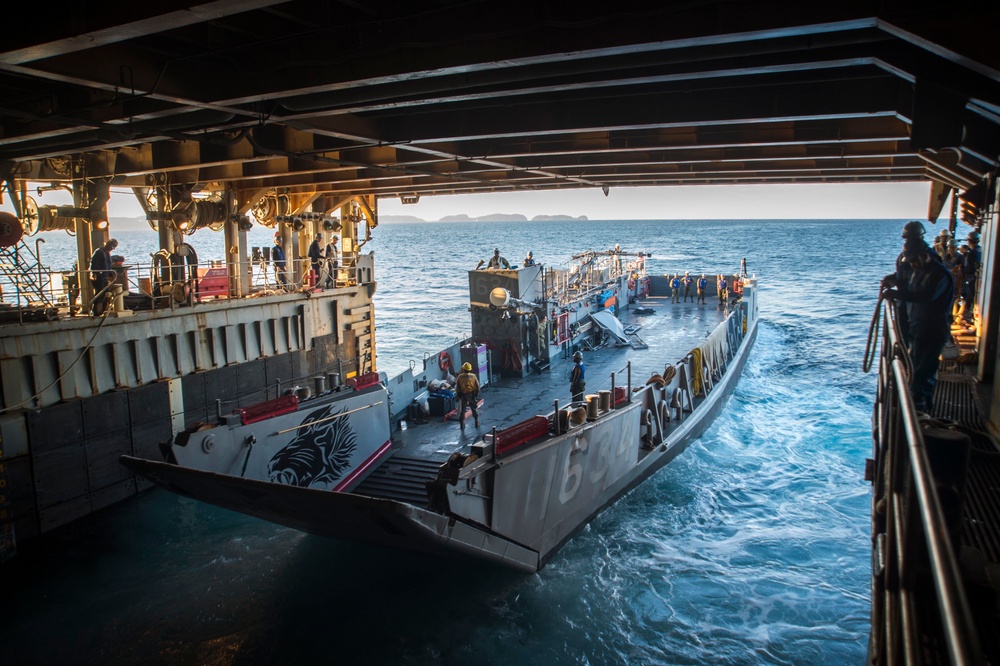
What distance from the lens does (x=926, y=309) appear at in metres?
6.98

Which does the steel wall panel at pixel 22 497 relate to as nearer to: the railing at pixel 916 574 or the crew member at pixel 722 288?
the railing at pixel 916 574

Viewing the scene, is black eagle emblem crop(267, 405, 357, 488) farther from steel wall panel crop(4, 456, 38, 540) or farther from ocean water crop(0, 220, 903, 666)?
steel wall panel crop(4, 456, 38, 540)

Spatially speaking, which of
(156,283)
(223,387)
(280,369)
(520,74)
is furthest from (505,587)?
(156,283)

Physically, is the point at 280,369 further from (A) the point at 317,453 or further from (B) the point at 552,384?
(A) the point at 317,453

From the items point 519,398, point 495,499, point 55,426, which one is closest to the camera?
point 495,499

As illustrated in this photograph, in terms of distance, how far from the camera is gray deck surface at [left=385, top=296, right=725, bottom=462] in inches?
538

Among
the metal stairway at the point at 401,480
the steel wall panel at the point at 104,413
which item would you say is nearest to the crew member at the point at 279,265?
the steel wall panel at the point at 104,413

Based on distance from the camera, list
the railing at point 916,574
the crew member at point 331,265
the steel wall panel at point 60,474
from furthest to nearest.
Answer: the crew member at point 331,265, the steel wall panel at point 60,474, the railing at point 916,574

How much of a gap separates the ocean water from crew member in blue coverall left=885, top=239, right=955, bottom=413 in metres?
5.47

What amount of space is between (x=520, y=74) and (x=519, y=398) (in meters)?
9.46

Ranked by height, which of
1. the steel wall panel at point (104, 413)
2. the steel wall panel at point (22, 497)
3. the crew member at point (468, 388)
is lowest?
the steel wall panel at point (22, 497)

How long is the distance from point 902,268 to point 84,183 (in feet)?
72.0

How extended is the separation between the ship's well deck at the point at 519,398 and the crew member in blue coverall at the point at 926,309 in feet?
25.9

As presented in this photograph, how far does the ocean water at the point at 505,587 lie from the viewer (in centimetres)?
1046
